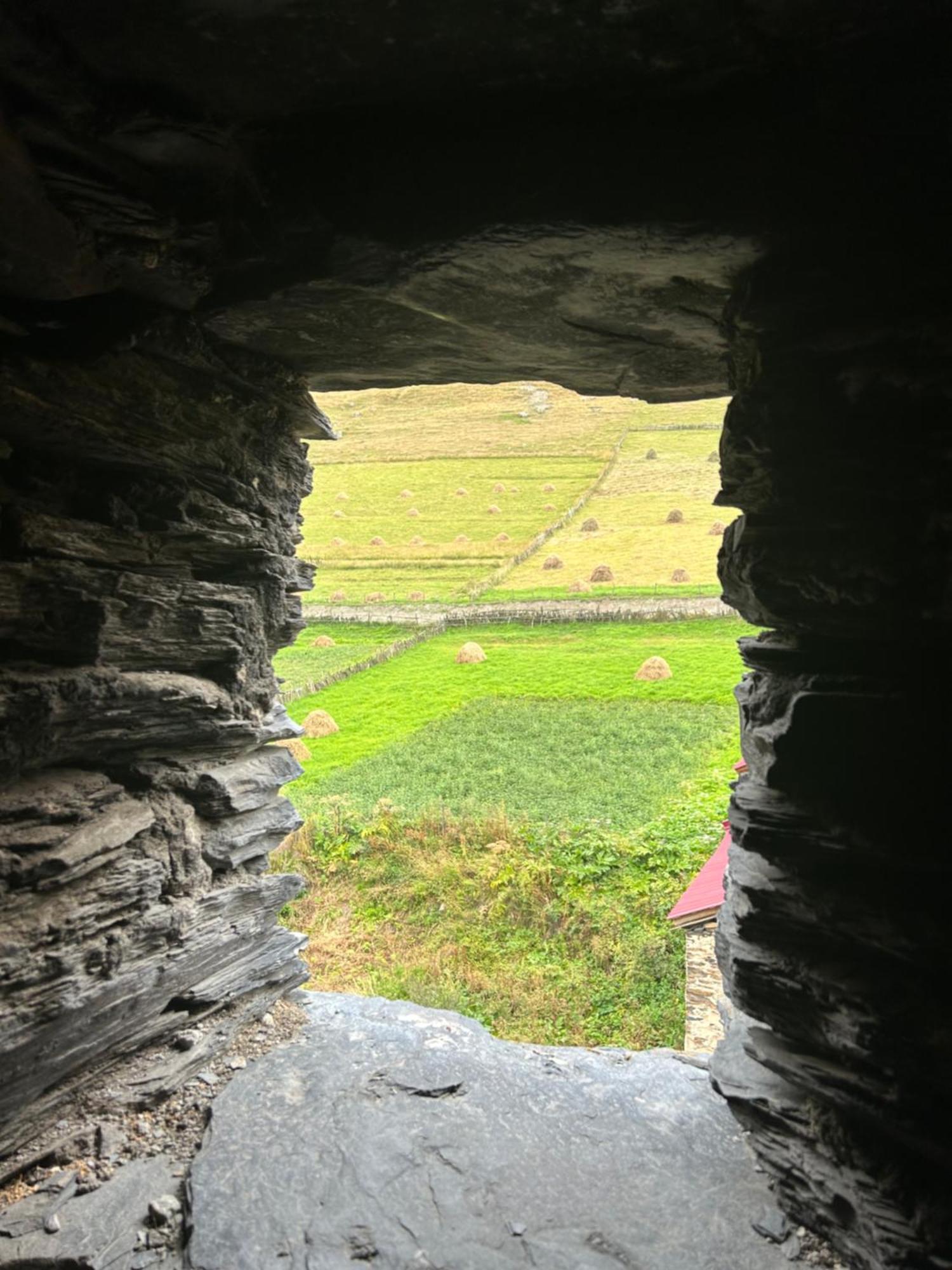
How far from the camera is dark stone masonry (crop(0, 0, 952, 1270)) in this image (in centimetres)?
479

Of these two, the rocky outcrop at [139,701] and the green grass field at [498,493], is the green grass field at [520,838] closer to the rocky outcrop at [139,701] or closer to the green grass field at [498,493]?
the rocky outcrop at [139,701]

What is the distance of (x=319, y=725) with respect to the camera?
97.3ft

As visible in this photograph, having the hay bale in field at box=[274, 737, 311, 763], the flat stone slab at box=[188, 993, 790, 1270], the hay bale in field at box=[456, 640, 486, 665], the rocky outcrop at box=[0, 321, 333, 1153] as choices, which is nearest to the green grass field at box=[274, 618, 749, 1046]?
the hay bale in field at box=[274, 737, 311, 763]

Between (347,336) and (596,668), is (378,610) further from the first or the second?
(347,336)

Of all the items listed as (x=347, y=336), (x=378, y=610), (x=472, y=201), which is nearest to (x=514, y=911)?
(x=347, y=336)

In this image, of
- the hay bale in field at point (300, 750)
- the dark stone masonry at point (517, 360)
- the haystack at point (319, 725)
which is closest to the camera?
the dark stone masonry at point (517, 360)

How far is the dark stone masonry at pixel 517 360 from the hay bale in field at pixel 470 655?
2847 cm

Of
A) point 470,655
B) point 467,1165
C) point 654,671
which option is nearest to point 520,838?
point 654,671

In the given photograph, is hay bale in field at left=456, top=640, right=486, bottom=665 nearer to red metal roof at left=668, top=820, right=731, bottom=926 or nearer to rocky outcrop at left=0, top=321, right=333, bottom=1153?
red metal roof at left=668, top=820, right=731, bottom=926

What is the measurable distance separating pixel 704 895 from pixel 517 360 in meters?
10.2

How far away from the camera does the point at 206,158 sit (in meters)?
5.39

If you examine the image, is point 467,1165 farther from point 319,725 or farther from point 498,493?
point 498,493

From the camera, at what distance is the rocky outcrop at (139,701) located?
20.2ft

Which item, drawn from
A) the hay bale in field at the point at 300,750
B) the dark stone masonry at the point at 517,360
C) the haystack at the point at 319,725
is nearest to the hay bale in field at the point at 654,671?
the haystack at the point at 319,725
